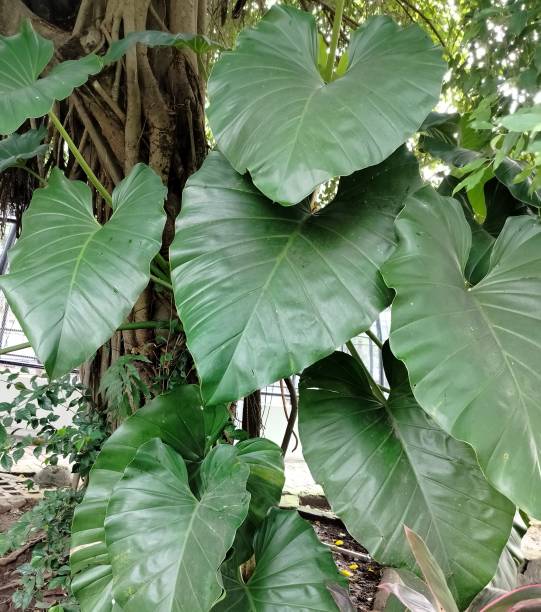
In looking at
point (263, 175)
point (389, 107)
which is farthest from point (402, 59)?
point (263, 175)

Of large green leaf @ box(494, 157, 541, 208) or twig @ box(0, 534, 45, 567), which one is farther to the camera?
twig @ box(0, 534, 45, 567)

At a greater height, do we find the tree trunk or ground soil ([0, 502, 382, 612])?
the tree trunk

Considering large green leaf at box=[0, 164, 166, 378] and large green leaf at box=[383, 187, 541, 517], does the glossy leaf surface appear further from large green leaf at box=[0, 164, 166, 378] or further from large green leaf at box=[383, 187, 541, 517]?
large green leaf at box=[0, 164, 166, 378]

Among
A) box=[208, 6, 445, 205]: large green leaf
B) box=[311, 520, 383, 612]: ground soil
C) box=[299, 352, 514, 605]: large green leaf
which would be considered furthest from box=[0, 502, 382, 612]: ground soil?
box=[208, 6, 445, 205]: large green leaf

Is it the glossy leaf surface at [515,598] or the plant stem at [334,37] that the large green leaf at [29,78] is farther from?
the glossy leaf surface at [515,598]

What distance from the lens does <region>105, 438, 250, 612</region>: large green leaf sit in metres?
0.69

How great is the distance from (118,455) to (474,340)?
673 millimetres

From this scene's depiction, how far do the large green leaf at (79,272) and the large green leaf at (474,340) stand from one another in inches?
16.5

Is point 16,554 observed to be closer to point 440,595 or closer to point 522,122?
point 440,595

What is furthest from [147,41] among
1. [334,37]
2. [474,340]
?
[474,340]

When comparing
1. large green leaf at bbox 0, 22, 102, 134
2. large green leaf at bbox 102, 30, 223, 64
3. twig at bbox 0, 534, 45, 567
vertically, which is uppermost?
large green leaf at bbox 102, 30, 223, 64

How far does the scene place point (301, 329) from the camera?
723mm

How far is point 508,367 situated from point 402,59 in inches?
21.9

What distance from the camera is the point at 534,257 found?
797mm
